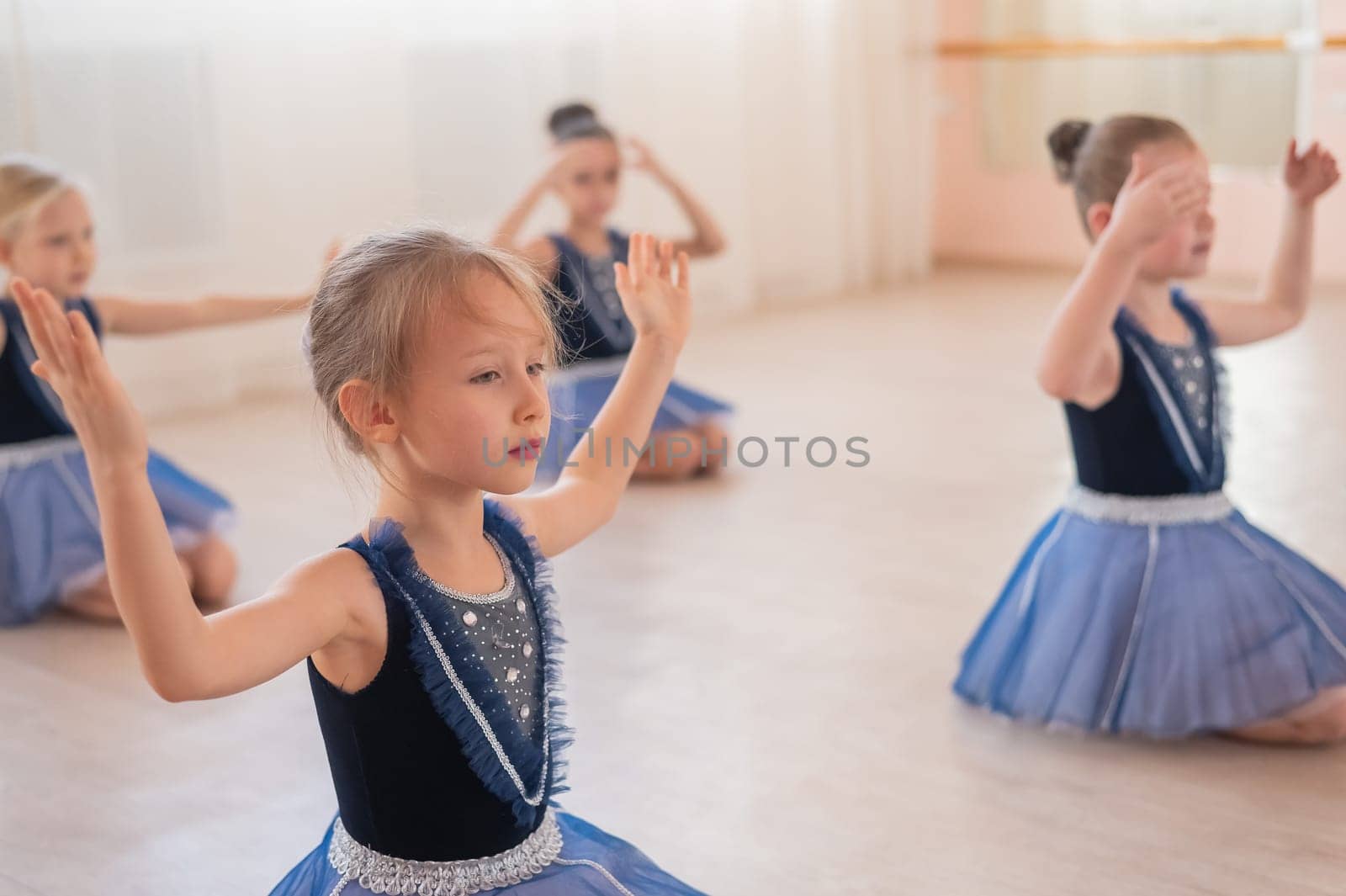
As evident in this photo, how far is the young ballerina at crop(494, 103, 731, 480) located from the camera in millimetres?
3275

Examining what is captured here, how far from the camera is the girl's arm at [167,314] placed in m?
2.65

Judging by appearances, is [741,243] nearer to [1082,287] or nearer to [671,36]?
[671,36]

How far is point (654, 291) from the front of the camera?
4.68 ft

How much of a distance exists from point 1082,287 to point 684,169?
3510 mm

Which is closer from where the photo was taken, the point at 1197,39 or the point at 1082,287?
the point at 1082,287

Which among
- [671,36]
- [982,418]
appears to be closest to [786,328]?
[671,36]

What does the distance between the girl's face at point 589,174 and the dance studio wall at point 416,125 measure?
0.37 metres

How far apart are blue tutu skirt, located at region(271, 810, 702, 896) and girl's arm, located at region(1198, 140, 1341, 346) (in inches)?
45.3

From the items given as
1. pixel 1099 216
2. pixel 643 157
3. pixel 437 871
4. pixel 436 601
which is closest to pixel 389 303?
pixel 436 601

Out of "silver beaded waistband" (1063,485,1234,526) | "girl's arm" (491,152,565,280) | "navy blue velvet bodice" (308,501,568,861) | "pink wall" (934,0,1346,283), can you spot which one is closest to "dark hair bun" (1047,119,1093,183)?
"silver beaded waistband" (1063,485,1234,526)

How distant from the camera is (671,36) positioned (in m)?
5.09

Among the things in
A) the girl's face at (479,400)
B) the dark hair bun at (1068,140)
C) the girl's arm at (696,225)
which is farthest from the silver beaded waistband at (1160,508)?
the girl's arm at (696,225)

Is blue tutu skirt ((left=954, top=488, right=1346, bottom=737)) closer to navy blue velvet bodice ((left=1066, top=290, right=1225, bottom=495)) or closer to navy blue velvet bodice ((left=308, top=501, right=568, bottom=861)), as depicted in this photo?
navy blue velvet bodice ((left=1066, top=290, right=1225, bottom=495))

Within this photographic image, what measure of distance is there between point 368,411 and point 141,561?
0.95ft
